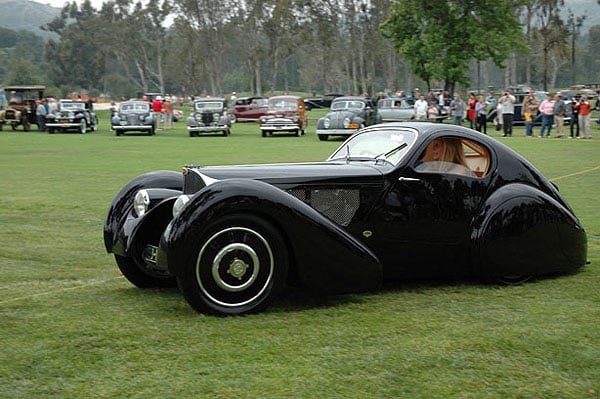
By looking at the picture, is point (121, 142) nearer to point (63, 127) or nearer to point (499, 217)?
point (63, 127)

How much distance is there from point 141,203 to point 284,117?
31.0 meters

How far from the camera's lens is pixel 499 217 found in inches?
278

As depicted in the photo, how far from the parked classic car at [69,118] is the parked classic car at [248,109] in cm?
1510

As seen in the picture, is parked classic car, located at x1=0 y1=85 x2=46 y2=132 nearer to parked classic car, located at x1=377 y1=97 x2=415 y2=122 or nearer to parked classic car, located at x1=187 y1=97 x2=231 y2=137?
parked classic car, located at x1=187 y1=97 x2=231 y2=137

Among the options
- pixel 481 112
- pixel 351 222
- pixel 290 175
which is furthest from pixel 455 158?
pixel 481 112

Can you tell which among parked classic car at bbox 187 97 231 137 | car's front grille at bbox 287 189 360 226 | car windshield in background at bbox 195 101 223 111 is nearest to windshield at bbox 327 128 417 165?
car's front grille at bbox 287 189 360 226

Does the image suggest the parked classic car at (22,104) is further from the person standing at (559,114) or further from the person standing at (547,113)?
the person standing at (559,114)

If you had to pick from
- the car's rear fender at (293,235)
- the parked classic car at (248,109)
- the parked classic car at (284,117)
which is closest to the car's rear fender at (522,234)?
the car's rear fender at (293,235)

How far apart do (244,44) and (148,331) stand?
87.4m

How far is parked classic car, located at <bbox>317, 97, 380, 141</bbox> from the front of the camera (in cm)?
3300

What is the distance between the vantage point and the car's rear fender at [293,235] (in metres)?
5.73

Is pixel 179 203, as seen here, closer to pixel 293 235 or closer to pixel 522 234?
pixel 293 235

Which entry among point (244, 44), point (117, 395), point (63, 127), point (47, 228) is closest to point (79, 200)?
point (47, 228)

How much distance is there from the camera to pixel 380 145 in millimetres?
7371
